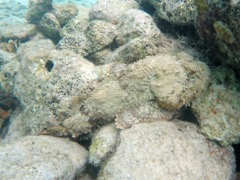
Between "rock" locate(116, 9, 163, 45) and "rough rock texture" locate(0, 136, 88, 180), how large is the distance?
2357mm

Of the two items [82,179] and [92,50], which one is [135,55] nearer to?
[92,50]

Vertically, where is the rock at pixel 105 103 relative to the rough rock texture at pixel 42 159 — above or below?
above

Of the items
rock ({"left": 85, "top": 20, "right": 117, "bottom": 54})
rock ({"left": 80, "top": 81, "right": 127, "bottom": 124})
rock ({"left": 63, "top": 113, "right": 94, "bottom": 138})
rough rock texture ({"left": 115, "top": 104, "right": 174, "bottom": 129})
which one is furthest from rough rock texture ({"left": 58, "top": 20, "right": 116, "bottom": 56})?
rough rock texture ({"left": 115, "top": 104, "right": 174, "bottom": 129})

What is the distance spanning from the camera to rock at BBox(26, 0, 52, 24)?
8227 mm

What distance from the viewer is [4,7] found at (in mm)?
17969

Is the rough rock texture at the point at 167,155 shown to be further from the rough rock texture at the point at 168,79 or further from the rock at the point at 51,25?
the rock at the point at 51,25

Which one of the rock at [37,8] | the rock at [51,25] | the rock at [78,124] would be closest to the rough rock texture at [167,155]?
the rock at [78,124]

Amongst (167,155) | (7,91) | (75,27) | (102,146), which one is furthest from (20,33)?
(167,155)

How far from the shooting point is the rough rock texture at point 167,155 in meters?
3.09

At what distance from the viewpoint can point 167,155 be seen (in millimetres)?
3221

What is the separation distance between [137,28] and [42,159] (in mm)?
2950

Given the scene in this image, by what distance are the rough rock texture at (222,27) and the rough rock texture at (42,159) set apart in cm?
262

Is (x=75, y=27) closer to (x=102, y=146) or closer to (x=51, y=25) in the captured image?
(x=51, y=25)

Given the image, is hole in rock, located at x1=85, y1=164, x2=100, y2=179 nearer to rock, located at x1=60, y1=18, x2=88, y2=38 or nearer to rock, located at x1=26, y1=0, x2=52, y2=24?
rock, located at x1=60, y1=18, x2=88, y2=38
